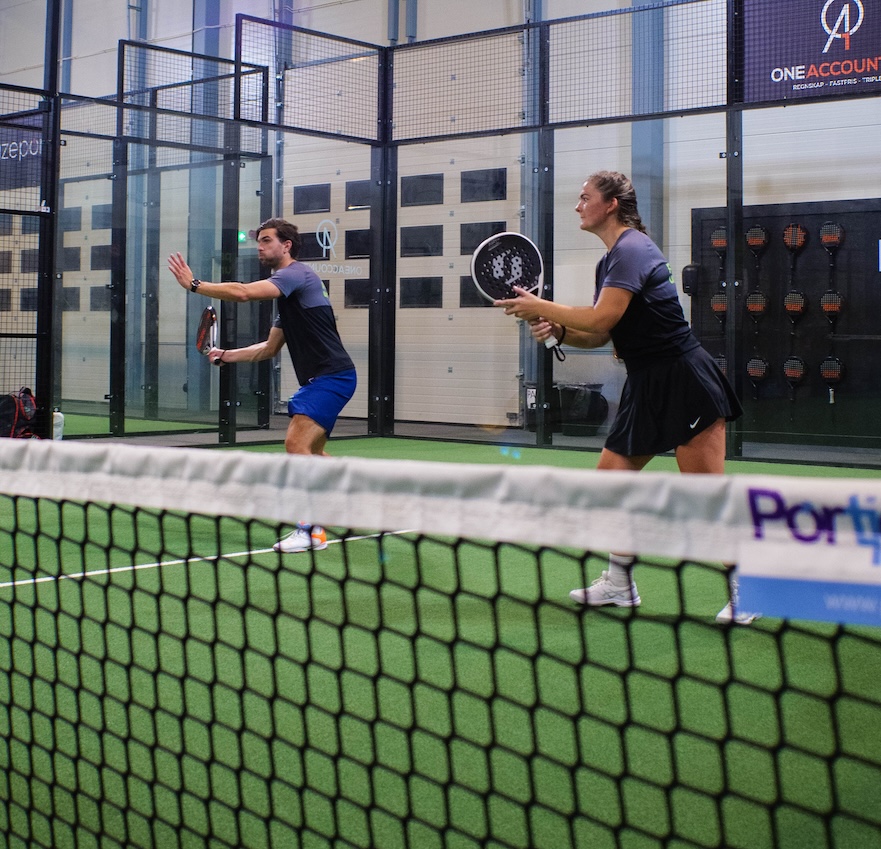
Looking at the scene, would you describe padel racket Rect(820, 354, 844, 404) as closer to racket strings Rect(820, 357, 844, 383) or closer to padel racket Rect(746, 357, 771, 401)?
racket strings Rect(820, 357, 844, 383)

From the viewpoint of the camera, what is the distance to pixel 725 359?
33.1 ft

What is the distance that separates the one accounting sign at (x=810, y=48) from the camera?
362 inches

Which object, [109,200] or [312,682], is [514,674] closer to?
[312,682]

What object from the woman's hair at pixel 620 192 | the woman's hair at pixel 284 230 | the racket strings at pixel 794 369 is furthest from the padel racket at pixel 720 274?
the woman's hair at pixel 620 192

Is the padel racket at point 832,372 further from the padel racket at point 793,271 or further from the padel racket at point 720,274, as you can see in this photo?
the padel racket at point 720,274

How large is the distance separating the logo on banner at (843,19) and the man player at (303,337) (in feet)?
18.6

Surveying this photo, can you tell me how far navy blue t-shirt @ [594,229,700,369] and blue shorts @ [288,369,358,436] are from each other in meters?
1.83

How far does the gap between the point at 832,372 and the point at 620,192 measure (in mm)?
6363

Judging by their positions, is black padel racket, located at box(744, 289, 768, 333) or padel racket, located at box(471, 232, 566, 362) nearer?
padel racket, located at box(471, 232, 566, 362)

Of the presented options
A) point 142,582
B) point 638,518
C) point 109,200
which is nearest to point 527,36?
point 109,200

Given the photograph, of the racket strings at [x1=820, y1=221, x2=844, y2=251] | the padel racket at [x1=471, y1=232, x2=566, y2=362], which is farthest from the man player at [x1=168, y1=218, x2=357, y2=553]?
the racket strings at [x1=820, y1=221, x2=844, y2=251]

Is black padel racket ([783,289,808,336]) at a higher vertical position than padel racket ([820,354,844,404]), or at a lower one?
higher

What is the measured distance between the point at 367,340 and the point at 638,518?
1066cm

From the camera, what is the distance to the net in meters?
1.62
